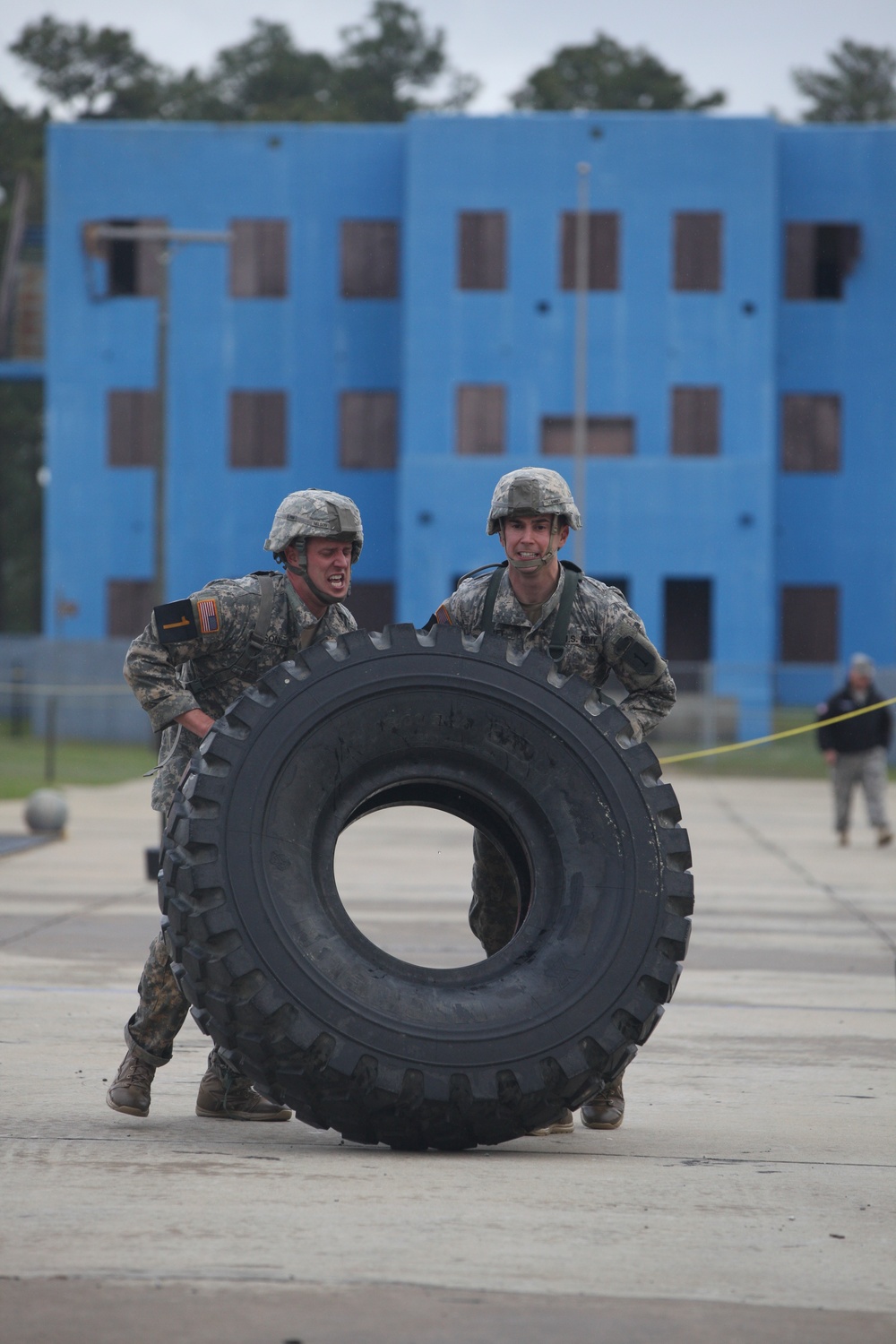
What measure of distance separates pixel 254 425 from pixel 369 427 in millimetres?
2352

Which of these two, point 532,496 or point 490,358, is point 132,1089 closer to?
point 532,496

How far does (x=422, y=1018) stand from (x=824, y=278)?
117ft

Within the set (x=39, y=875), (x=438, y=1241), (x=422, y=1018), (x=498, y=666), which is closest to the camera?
(x=438, y=1241)

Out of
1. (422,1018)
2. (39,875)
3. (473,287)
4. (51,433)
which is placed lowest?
(39,875)

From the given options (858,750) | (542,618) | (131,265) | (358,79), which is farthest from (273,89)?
(542,618)

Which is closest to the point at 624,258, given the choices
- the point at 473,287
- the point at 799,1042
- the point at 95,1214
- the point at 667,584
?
the point at 473,287

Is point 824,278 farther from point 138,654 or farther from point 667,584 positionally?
point 138,654

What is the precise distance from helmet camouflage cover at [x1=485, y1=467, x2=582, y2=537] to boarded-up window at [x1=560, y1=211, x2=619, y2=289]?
31.5 m

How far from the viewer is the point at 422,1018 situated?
15.5 ft

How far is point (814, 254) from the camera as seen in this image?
3784cm

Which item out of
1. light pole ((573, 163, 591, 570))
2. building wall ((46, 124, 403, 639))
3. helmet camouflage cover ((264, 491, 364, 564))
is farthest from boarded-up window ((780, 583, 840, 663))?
helmet camouflage cover ((264, 491, 364, 564))

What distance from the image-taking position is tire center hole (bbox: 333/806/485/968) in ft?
30.9

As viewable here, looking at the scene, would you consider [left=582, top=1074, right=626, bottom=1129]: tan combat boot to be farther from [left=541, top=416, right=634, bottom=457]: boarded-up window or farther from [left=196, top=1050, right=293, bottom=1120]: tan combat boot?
[left=541, top=416, right=634, bottom=457]: boarded-up window

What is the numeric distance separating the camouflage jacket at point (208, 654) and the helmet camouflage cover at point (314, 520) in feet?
0.58
